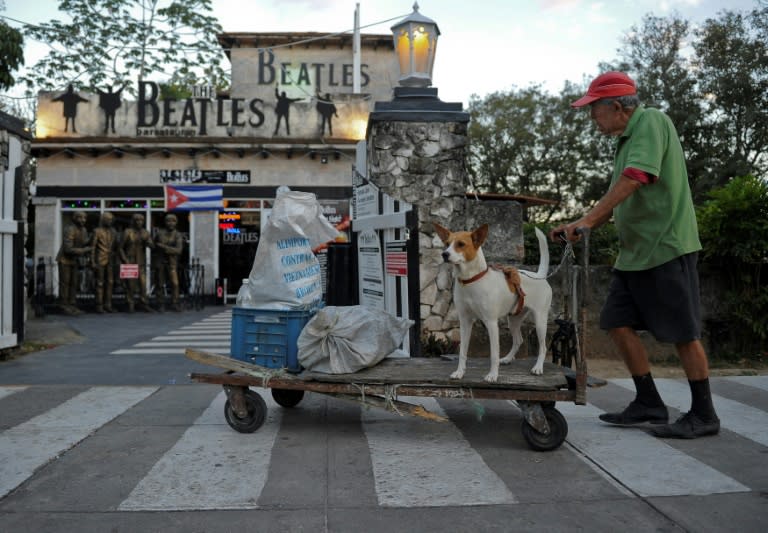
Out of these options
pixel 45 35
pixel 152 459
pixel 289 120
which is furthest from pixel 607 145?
pixel 152 459

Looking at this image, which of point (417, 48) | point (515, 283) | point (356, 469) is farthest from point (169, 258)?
point (356, 469)

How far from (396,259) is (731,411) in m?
2.89

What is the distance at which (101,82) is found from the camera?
28781 millimetres

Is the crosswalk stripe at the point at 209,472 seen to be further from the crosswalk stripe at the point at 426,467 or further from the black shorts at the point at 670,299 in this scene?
the black shorts at the point at 670,299

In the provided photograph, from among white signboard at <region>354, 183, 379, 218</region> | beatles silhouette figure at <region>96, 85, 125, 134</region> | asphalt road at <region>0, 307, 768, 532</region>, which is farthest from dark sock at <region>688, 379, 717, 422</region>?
beatles silhouette figure at <region>96, 85, 125, 134</region>

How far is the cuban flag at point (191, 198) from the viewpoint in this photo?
65.8ft

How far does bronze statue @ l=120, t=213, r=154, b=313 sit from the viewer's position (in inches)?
618

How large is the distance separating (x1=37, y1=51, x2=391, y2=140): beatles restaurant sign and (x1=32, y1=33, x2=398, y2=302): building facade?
0.10ft

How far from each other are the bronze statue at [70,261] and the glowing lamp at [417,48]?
34.9 ft

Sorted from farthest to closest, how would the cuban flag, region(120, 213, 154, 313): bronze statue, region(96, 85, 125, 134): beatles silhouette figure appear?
region(96, 85, 125, 134): beatles silhouette figure
the cuban flag
region(120, 213, 154, 313): bronze statue

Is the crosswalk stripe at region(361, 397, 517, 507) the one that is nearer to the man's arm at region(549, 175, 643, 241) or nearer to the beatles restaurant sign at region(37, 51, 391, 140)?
the man's arm at region(549, 175, 643, 241)

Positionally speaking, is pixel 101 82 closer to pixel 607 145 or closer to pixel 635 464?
pixel 607 145

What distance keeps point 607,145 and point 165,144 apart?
22033mm

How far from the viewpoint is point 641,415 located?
446 cm
